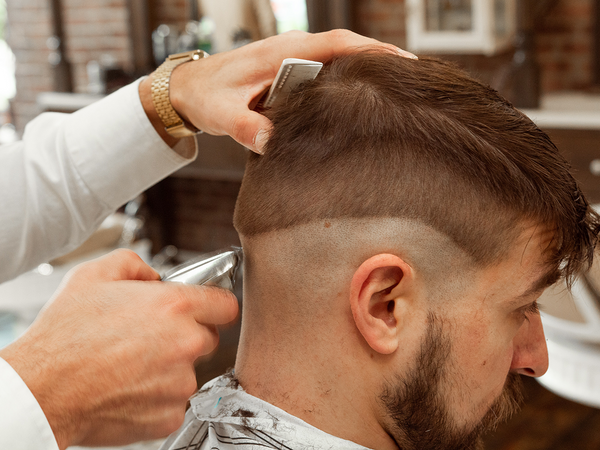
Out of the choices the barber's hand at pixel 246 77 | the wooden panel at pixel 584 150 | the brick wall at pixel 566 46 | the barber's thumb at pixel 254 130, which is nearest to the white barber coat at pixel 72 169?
the barber's hand at pixel 246 77

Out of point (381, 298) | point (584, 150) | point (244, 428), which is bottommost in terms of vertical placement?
point (584, 150)

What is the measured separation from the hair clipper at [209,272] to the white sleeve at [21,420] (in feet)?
0.82

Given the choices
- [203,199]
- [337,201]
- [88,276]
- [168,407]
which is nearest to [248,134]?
[337,201]

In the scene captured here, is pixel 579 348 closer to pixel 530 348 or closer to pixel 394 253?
pixel 530 348

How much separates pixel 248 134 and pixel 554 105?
2.73m

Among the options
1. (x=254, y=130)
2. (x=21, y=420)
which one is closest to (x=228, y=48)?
(x=254, y=130)

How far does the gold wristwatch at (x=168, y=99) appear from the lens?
1.23 meters

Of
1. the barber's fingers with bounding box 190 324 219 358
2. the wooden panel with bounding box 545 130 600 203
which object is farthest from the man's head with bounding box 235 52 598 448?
the wooden panel with bounding box 545 130 600 203

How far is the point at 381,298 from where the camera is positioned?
2.97 feet

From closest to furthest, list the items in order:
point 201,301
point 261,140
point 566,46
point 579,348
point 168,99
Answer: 1. point 201,301
2. point 261,140
3. point 168,99
4. point 579,348
5. point 566,46

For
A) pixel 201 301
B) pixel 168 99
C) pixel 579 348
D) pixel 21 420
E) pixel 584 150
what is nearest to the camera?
pixel 21 420

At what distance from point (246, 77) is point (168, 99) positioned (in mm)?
226

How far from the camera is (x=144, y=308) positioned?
0.84 metres

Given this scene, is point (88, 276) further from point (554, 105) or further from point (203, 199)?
point (203, 199)
